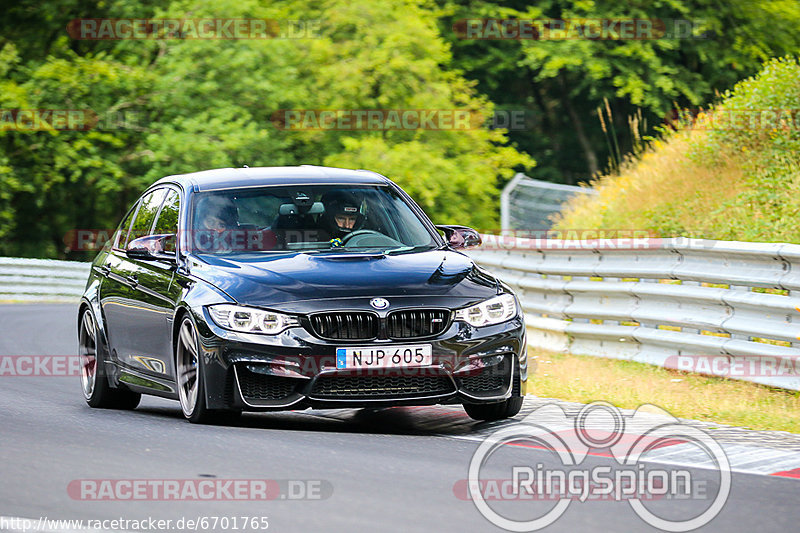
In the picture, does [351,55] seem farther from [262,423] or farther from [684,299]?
[262,423]

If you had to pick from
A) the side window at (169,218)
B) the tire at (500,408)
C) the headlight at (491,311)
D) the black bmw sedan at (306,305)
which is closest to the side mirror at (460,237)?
the black bmw sedan at (306,305)

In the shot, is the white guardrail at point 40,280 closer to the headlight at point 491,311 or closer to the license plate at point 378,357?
the headlight at point 491,311

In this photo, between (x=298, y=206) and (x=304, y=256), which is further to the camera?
(x=298, y=206)

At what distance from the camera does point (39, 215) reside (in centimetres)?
4181

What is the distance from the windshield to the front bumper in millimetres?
996

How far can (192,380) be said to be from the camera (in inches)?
346

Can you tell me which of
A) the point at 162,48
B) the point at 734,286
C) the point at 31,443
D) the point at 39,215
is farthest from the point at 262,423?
the point at 39,215

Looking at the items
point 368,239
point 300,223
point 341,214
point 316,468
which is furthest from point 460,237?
point 316,468

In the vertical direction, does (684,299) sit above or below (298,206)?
below

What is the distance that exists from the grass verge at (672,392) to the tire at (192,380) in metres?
2.83

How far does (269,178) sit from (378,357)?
212 centimetres

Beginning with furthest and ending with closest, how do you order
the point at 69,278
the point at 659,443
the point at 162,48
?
the point at 162,48, the point at 69,278, the point at 659,443

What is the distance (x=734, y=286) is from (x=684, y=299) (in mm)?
582

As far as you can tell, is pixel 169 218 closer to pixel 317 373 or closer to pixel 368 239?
pixel 368 239
